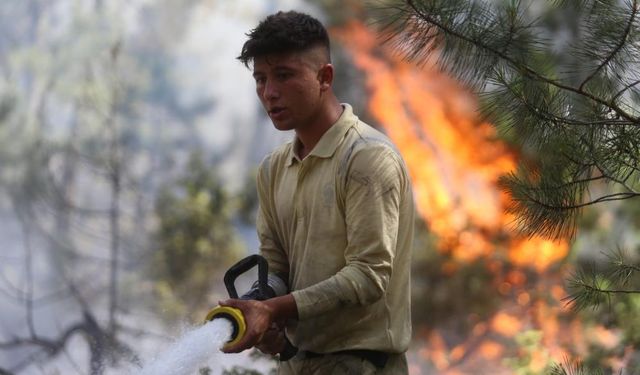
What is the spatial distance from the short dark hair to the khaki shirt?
26cm

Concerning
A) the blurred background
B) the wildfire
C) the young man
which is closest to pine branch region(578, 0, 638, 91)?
the young man

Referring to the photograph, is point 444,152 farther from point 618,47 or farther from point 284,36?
point 284,36

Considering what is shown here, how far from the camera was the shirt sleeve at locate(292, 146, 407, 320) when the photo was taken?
268 cm

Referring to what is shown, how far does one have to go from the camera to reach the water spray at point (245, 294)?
2.59 meters

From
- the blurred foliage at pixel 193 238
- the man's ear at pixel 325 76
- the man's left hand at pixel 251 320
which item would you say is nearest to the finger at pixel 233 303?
the man's left hand at pixel 251 320

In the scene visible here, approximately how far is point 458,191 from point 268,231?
21.7 feet

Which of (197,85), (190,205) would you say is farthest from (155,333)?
(197,85)

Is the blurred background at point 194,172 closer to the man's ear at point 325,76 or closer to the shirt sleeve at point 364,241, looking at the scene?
the man's ear at point 325,76

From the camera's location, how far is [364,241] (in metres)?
2.71

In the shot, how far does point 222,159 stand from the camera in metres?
9.67

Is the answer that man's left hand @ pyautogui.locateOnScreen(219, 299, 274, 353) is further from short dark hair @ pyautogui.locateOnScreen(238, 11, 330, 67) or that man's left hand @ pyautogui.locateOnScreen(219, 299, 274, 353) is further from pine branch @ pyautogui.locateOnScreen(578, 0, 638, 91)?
pine branch @ pyautogui.locateOnScreen(578, 0, 638, 91)

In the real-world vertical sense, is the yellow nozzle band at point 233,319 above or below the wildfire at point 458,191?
above

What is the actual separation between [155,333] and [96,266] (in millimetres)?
933

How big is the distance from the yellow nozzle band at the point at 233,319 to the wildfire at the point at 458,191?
6933mm
